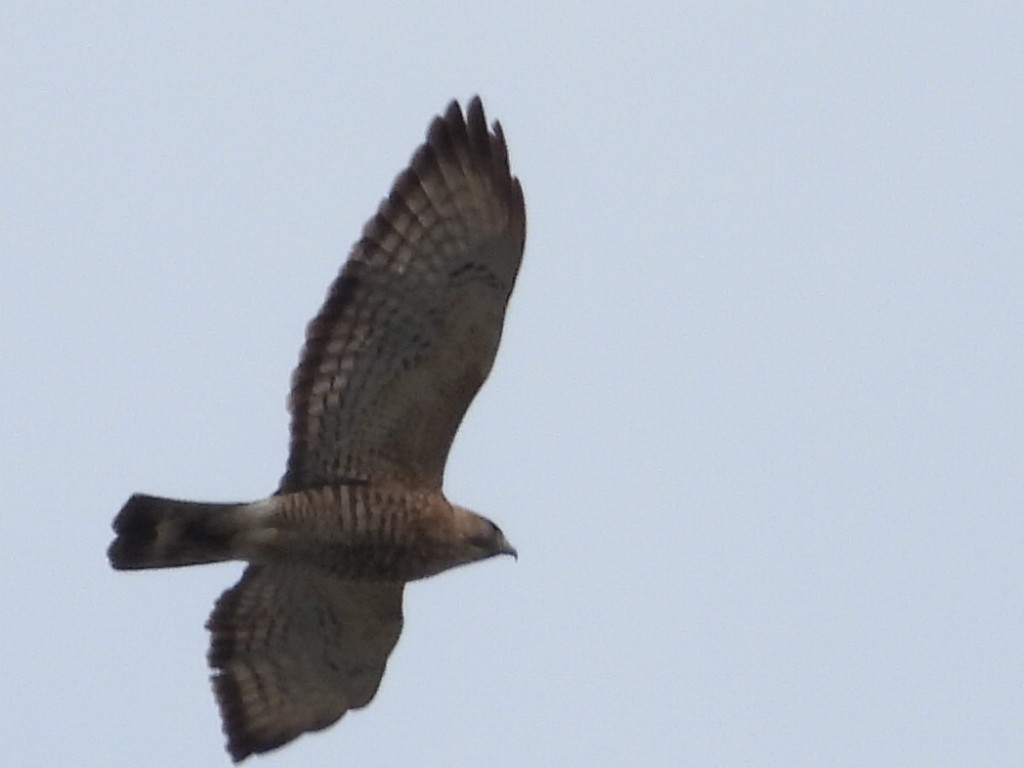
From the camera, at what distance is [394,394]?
47.0 feet

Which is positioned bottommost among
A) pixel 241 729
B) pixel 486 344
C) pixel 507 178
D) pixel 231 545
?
pixel 241 729

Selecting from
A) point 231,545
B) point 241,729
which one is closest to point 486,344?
point 231,545

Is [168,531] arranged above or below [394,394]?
below

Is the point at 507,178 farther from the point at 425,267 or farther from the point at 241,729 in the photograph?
the point at 241,729

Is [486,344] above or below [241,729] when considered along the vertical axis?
above

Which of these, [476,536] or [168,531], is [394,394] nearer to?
[476,536]

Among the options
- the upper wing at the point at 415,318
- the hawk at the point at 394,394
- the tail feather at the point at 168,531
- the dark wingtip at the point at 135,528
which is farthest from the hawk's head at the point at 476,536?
the dark wingtip at the point at 135,528

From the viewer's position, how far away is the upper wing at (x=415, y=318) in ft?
46.5

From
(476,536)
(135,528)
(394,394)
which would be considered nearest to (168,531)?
(135,528)

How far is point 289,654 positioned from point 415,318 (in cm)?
223

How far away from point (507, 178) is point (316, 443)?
171 centimetres

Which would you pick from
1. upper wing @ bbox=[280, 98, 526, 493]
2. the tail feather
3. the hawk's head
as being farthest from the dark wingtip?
the hawk's head

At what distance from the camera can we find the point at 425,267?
14234 millimetres

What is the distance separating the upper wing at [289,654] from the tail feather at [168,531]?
2.46ft
